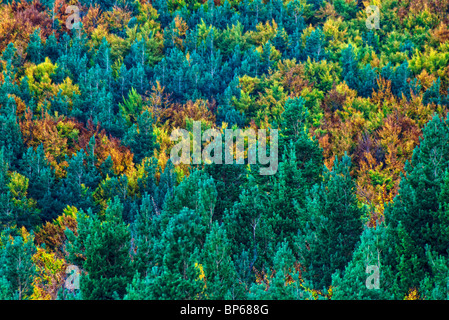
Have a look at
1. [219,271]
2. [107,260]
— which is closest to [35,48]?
[107,260]

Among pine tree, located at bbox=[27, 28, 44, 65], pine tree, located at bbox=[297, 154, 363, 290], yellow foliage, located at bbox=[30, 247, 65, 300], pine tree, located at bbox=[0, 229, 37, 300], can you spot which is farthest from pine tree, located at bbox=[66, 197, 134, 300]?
pine tree, located at bbox=[27, 28, 44, 65]

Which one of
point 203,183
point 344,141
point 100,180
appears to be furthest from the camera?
point 344,141

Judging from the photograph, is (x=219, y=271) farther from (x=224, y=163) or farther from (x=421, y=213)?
(x=224, y=163)

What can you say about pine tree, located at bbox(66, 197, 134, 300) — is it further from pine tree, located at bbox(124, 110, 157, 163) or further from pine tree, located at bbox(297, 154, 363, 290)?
pine tree, located at bbox(124, 110, 157, 163)

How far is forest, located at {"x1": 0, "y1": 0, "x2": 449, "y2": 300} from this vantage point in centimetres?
1712

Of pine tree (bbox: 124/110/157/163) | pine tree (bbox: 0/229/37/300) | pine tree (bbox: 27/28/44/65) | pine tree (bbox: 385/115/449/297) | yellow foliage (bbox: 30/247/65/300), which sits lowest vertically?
yellow foliage (bbox: 30/247/65/300)

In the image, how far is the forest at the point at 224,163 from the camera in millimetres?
17125

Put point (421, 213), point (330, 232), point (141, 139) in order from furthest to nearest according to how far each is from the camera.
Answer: point (141, 139)
point (330, 232)
point (421, 213)

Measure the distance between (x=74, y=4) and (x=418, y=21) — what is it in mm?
29499

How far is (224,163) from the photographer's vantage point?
25688 millimetres

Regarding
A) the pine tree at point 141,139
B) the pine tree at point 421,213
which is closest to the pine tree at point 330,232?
the pine tree at point 421,213

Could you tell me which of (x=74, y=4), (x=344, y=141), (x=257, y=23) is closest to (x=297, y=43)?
(x=257, y=23)

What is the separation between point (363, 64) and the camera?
Result: 45.0 m
